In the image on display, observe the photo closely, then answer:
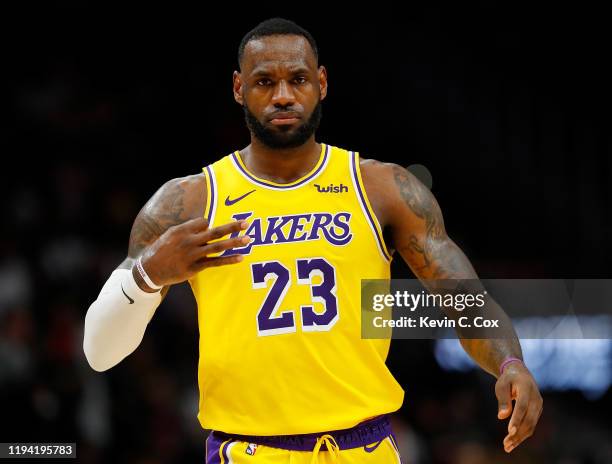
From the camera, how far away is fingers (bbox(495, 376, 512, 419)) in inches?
162

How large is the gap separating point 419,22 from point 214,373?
693 cm

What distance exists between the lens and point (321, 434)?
453 centimetres

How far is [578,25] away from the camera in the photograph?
10.6 meters

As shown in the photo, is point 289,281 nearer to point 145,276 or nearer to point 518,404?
point 145,276

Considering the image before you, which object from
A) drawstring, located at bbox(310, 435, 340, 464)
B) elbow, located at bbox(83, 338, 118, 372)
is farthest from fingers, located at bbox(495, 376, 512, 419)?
elbow, located at bbox(83, 338, 118, 372)

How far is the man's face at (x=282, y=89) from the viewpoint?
191 inches

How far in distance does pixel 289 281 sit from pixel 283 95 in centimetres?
87

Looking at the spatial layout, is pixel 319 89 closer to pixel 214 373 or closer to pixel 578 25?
pixel 214 373

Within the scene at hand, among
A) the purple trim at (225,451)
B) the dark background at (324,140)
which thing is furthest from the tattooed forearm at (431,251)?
the dark background at (324,140)

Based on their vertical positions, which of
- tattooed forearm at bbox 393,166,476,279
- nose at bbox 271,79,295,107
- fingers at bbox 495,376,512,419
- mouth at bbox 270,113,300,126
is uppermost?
nose at bbox 271,79,295,107

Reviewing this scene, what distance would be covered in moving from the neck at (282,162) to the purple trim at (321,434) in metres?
1.20

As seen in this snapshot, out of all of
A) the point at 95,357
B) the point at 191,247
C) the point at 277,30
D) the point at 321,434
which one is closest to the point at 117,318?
the point at 95,357

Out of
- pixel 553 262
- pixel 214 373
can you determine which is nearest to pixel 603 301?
pixel 553 262

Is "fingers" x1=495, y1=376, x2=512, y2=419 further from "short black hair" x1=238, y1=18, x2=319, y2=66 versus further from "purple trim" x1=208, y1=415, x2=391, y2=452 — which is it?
"short black hair" x1=238, y1=18, x2=319, y2=66
